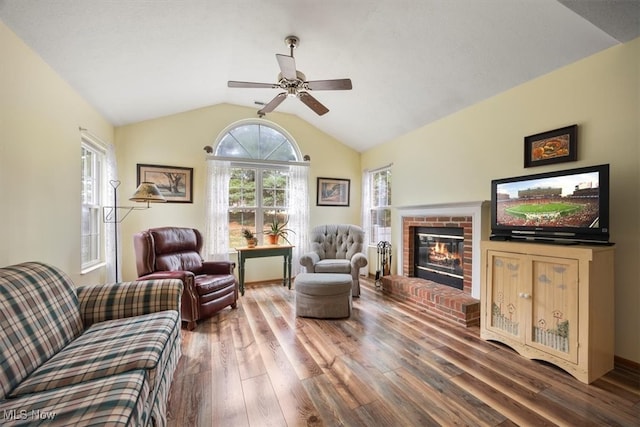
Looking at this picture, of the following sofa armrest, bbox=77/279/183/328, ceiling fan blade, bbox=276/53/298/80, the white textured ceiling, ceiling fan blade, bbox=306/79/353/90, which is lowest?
sofa armrest, bbox=77/279/183/328

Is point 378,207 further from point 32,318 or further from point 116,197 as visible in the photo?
point 32,318

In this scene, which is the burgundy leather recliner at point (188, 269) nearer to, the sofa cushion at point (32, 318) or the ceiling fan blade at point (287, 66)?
the sofa cushion at point (32, 318)

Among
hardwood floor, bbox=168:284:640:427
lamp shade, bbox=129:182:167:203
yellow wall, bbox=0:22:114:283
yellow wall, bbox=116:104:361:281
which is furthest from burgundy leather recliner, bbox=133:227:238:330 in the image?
yellow wall, bbox=116:104:361:281

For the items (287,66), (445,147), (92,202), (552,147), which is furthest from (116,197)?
(552,147)

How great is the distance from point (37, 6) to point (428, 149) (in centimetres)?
383

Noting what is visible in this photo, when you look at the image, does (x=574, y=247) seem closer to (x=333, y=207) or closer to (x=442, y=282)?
(x=442, y=282)

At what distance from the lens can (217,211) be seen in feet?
13.1

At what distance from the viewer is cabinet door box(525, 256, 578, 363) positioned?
1815mm

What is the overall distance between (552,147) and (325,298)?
8.41 ft

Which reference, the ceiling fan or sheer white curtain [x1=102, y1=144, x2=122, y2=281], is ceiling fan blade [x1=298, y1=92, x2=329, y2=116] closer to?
the ceiling fan

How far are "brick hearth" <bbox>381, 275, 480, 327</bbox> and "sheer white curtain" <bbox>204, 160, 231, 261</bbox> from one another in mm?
2520

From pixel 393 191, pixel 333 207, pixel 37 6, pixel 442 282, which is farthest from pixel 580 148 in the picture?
pixel 37 6

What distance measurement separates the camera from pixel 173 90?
3.13 metres

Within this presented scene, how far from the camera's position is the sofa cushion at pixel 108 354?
1.14 meters
